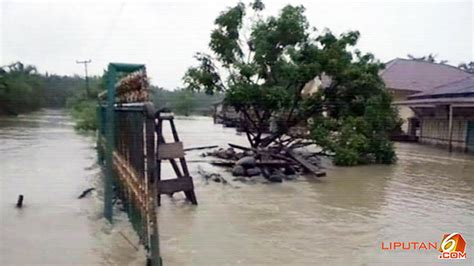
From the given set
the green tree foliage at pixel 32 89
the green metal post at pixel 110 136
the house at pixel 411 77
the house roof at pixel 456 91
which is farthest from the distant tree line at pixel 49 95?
the green metal post at pixel 110 136

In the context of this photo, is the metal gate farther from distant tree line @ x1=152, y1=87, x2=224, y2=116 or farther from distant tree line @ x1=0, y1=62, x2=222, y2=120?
distant tree line @ x1=0, y1=62, x2=222, y2=120

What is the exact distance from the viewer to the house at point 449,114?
14.7 meters

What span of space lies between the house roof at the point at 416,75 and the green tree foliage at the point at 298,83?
10.4 metres

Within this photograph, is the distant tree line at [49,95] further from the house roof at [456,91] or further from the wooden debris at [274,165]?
the house roof at [456,91]

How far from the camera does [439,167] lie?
1103cm

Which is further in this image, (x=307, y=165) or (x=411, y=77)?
(x=411, y=77)

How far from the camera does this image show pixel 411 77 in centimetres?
2206

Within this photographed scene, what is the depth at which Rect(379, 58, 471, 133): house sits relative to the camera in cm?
2084

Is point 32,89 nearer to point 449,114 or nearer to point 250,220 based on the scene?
point 449,114

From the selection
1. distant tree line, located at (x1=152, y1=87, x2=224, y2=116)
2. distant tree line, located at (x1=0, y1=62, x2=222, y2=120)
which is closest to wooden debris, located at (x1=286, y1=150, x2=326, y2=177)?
distant tree line, located at (x1=152, y1=87, x2=224, y2=116)

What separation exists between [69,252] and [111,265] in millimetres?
498

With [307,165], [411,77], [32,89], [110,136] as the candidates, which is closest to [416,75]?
[411,77]

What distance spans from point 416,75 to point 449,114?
7.49 metres

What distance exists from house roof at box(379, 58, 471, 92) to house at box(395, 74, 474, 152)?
306 centimetres
